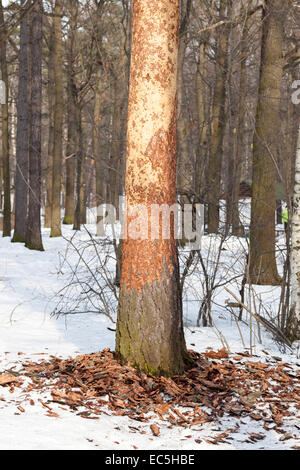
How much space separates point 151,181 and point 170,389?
1.69 m

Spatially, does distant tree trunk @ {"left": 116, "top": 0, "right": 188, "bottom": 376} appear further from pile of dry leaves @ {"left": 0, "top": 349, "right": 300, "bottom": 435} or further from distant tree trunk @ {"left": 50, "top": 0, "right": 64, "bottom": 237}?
distant tree trunk @ {"left": 50, "top": 0, "right": 64, "bottom": 237}

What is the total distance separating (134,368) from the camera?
4270mm

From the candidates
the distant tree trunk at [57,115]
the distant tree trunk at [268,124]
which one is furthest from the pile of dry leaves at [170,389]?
the distant tree trunk at [57,115]

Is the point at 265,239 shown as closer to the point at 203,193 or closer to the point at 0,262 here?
the point at 203,193

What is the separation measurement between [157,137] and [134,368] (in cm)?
195

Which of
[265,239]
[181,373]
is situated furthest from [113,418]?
[265,239]

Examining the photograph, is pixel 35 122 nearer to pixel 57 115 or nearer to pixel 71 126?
pixel 57 115

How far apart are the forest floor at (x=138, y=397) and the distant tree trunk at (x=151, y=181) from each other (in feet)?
0.89

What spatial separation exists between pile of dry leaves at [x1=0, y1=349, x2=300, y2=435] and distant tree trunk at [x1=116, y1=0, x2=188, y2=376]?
0.22 m

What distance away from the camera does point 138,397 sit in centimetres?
391

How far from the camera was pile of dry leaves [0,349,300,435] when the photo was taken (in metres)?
3.74

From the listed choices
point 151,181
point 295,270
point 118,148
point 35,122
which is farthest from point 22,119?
point 151,181

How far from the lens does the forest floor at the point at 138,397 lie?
3324mm

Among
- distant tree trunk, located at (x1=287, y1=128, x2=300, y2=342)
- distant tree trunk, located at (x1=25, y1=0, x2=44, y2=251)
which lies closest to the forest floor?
distant tree trunk, located at (x1=287, y1=128, x2=300, y2=342)
